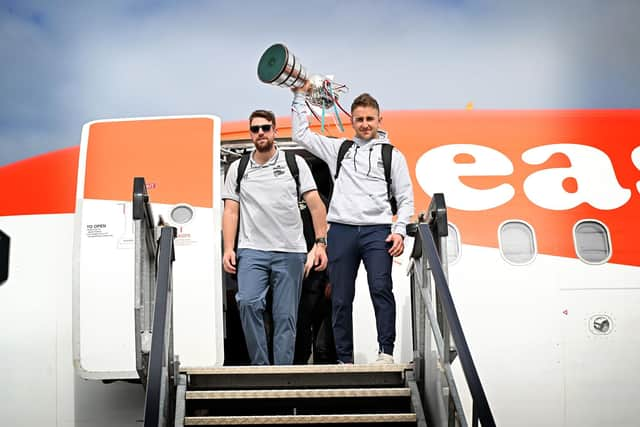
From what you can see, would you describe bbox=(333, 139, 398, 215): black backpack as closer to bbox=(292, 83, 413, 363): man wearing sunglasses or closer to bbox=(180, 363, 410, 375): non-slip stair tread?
bbox=(292, 83, 413, 363): man wearing sunglasses

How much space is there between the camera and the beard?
18.3ft

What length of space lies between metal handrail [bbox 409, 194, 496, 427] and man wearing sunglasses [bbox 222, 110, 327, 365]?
73 centimetres

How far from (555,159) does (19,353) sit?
4.55 m

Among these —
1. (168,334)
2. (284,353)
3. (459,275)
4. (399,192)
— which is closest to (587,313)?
(459,275)

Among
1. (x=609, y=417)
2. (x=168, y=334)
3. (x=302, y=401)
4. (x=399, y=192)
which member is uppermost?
(x=399, y=192)

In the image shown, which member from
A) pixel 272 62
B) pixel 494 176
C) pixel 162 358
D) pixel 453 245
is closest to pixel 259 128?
pixel 272 62

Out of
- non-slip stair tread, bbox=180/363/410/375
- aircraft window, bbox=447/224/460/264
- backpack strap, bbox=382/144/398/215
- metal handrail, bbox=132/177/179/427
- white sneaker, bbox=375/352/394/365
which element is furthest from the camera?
aircraft window, bbox=447/224/460/264

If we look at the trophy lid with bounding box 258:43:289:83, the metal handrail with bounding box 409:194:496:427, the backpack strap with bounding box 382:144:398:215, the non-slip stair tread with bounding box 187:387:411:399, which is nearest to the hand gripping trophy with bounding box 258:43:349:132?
the trophy lid with bounding box 258:43:289:83

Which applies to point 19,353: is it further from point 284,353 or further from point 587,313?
point 587,313

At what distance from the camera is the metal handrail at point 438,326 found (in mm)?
4070

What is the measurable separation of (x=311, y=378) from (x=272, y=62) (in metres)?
2.13

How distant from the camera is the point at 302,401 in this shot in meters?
4.93

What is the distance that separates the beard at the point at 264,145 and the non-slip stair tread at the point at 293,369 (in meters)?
1.49

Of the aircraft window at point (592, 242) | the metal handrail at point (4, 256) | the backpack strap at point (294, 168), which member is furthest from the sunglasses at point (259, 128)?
the aircraft window at point (592, 242)
